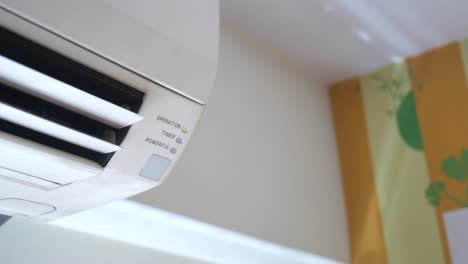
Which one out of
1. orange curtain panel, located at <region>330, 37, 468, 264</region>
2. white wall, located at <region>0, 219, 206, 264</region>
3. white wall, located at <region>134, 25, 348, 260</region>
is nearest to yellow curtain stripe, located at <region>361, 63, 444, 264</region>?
orange curtain panel, located at <region>330, 37, 468, 264</region>

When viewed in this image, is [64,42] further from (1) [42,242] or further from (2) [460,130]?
(2) [460,130]

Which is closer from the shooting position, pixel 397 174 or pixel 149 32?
pixel 149 32

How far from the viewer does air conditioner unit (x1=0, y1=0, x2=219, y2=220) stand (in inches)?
22.2

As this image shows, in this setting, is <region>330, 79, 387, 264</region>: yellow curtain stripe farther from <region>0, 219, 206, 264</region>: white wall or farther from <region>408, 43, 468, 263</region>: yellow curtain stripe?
<region>0, 219, 206, 264</region>: white wall

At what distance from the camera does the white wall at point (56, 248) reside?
0.96 m

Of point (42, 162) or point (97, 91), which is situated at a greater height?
point (97, 91)

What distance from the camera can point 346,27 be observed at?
4.59 feet

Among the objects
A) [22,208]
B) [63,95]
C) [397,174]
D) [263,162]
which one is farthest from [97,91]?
[397,174]

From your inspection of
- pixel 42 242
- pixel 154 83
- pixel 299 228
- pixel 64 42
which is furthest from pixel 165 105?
pixel 299 228

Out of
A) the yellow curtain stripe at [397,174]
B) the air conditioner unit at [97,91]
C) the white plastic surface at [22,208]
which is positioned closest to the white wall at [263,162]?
the yellow curtain stripe at [397,174]

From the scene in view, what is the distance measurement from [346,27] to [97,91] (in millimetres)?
937

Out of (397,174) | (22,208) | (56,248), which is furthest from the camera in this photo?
(397,174)

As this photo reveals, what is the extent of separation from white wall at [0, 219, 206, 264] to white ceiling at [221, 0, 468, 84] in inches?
25.4

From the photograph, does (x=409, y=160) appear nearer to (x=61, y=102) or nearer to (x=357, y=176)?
(x=357, y=176)
